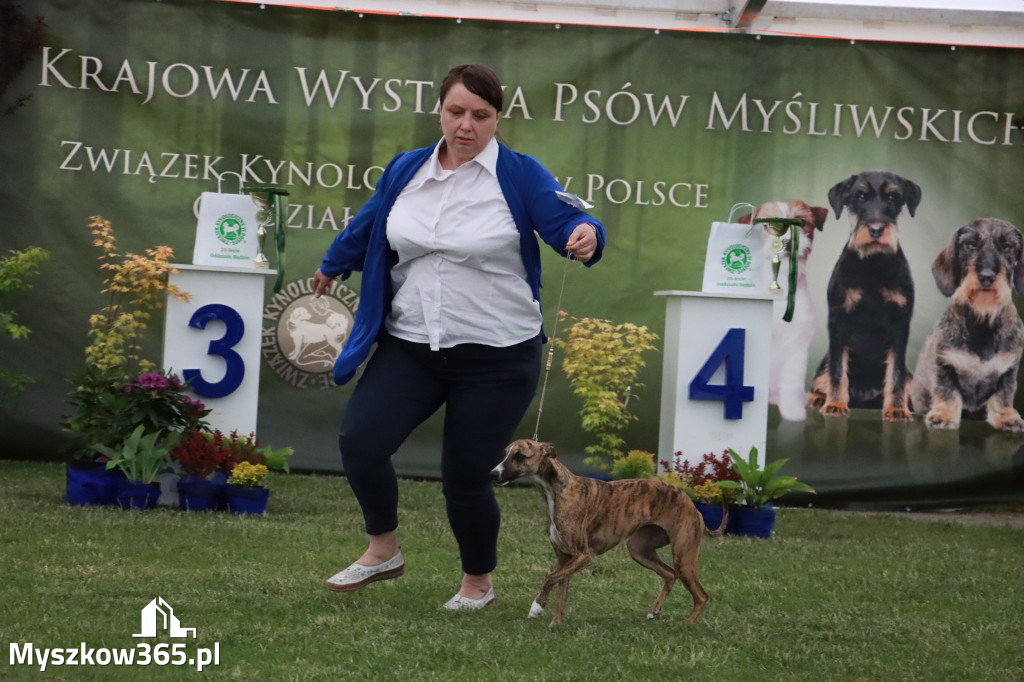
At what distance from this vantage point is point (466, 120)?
3.82m

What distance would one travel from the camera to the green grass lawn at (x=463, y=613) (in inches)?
140

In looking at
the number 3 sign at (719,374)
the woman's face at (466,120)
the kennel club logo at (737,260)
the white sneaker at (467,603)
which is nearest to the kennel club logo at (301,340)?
the number 3 sign at (719,374)

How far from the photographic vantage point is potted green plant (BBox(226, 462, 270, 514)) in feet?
21.3

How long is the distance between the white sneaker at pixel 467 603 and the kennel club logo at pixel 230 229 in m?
3.31

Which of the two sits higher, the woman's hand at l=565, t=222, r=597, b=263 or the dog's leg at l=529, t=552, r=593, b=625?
the woman's hand at l=565, t=222, r=597, b=263

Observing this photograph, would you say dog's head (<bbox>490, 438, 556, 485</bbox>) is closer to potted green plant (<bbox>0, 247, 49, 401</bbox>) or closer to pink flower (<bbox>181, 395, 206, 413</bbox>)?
pink flower (<bbox>181, 395, 206, 413</bbox>)

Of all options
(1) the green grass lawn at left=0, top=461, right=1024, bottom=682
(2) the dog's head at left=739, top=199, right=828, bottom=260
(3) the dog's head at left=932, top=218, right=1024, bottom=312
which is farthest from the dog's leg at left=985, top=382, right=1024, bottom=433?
(1) the green grass lawn at left=0, top=461, right=1024, bottom=682

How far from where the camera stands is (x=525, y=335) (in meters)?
3.95

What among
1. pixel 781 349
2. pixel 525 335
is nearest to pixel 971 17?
pixel 781 349

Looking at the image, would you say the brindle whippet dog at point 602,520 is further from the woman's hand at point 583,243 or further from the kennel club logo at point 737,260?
the kennel club logo at point 737,260

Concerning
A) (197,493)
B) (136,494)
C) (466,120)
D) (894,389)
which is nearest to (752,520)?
(894,389)

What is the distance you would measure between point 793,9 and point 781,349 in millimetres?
2309

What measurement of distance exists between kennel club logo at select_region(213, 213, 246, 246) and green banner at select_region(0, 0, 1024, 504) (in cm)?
147

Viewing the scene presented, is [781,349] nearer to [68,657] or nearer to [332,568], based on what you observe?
[332,568]
